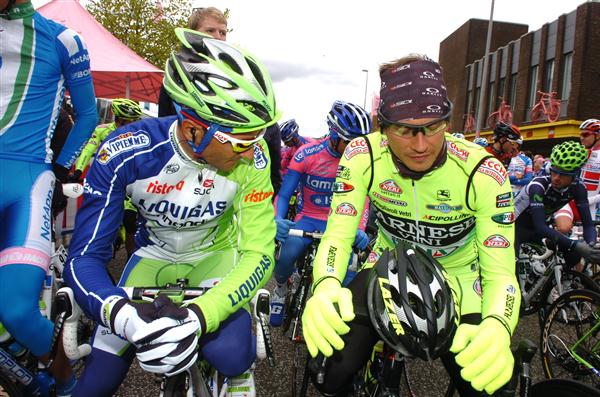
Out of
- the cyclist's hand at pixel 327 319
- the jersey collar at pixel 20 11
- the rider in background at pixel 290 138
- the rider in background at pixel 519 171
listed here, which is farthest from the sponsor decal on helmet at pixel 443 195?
the rider in background at pixel 290 138

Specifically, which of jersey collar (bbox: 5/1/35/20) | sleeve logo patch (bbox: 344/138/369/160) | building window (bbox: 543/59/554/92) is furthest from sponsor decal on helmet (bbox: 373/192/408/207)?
building window (bbox: 543/59/554/92)

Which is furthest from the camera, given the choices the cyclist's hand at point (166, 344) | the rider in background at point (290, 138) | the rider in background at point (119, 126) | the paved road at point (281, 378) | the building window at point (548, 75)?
the building window at point (548, 75)

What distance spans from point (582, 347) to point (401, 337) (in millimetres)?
3377

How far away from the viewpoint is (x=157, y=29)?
20.9m

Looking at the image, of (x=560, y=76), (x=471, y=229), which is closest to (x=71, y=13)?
(x=471, y=229)

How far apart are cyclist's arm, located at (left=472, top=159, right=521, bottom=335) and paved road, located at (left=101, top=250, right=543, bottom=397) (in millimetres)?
2054

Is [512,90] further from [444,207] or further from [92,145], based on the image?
[444,207]

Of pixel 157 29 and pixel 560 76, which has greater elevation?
pixel 560 76

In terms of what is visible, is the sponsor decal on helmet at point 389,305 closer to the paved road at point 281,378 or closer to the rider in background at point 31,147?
the rider in background at point 31,147

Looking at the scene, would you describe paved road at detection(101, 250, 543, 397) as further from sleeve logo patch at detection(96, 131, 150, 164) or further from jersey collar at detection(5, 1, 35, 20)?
jersey collar at detection(5, 1, 35, 20)

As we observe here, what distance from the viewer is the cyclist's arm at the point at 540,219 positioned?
213 inches

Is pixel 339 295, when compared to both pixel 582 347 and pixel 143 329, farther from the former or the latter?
pixel 582 347

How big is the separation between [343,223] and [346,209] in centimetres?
9

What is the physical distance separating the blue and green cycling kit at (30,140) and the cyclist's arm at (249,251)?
3.60ft
